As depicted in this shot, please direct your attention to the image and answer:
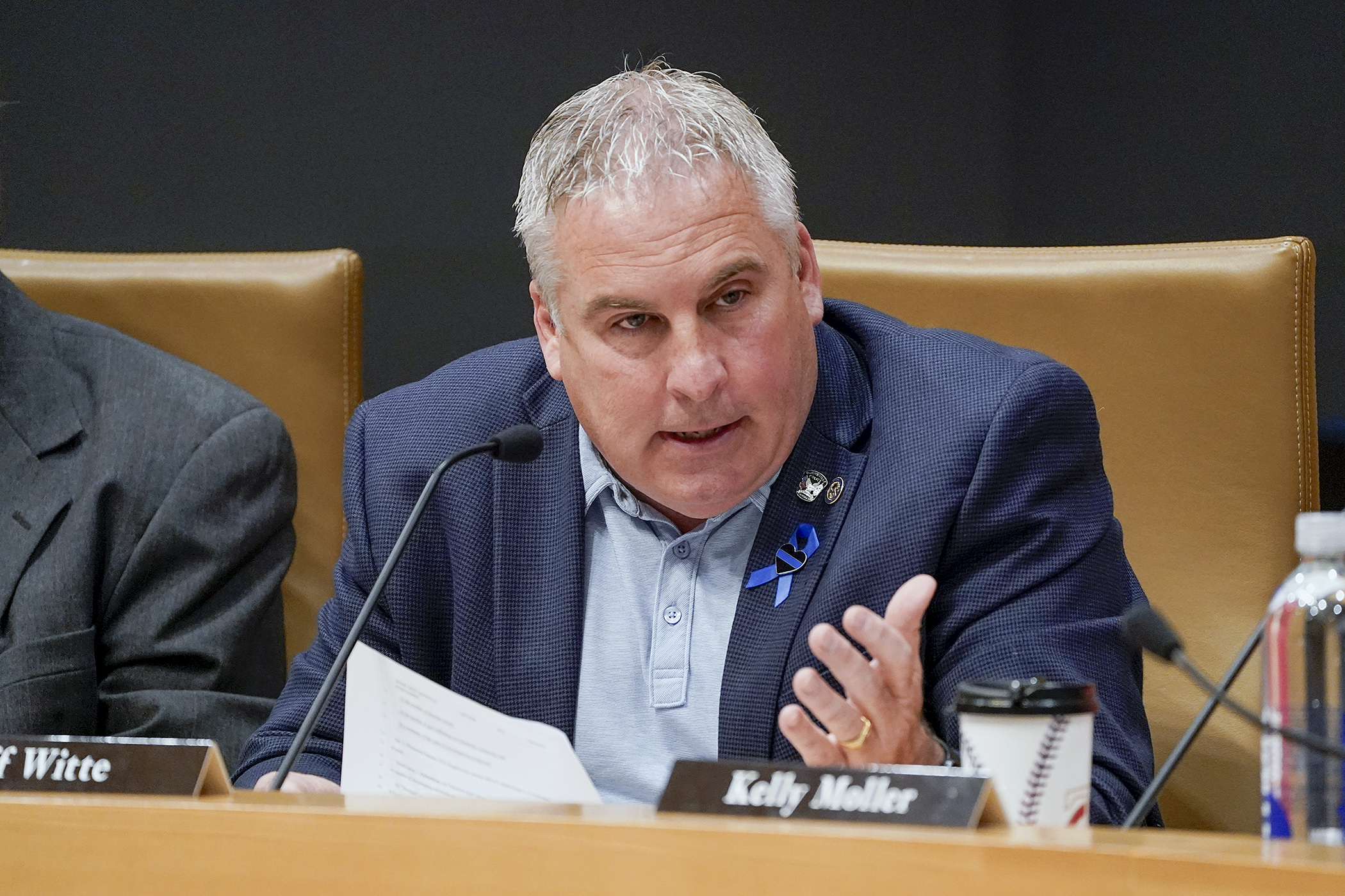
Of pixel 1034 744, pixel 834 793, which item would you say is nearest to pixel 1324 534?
pixel 1034 744

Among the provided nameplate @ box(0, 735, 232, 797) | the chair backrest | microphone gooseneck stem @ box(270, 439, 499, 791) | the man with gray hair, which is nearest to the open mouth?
the man with gray hair

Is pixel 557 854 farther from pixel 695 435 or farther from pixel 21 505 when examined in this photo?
pixel 21 505

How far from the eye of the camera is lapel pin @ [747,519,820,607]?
1544mm

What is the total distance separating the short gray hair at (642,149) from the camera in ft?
4.97

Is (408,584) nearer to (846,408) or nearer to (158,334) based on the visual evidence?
(846,408)

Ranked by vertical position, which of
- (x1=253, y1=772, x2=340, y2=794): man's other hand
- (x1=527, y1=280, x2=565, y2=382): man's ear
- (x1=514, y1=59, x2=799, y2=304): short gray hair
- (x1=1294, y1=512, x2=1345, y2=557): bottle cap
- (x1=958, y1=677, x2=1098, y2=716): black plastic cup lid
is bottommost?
(x1=253, y1=772, x2=340, y2=794): man's other hand

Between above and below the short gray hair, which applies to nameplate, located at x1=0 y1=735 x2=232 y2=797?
below

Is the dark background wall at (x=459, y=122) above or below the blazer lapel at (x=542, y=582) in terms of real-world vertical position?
above

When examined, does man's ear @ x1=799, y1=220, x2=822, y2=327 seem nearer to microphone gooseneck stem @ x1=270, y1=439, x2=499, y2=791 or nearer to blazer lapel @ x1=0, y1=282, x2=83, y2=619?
microphone gooseneck stem @ x1=270, y1=439, x2=499, y2=791

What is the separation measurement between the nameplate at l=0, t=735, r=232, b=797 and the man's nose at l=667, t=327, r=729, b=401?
2.13ft

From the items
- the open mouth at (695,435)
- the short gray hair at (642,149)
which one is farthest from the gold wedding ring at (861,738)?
the short gray hair at (642,149)

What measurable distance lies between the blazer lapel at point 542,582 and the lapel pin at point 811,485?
0.84 ft

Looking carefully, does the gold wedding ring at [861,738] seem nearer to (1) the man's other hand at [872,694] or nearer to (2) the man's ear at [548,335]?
(1) the man's other hand at [872,694]

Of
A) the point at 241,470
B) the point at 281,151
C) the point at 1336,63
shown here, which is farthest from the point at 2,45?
the point at 1336,63
